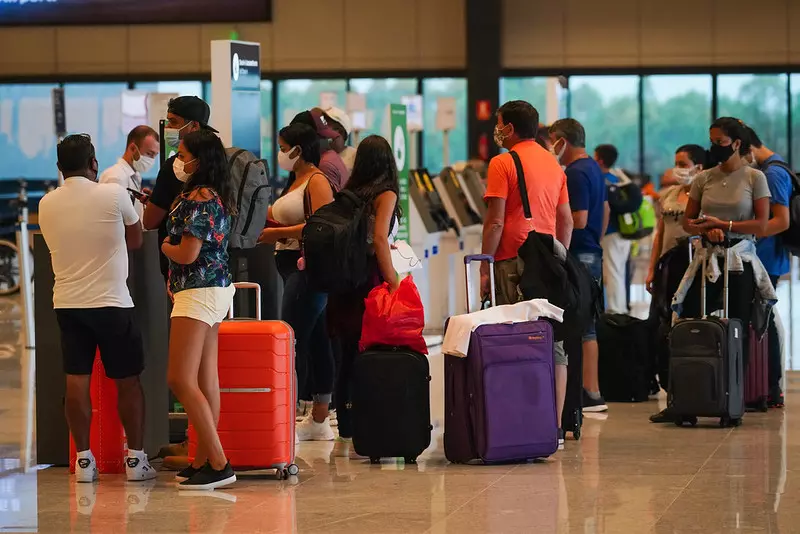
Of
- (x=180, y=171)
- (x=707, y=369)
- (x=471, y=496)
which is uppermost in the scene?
(x=180, y=171)

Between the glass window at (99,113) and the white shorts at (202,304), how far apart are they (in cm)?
1945

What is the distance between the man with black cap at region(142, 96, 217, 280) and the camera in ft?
17.7

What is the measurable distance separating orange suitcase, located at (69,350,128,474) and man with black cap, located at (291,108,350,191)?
1609 mm

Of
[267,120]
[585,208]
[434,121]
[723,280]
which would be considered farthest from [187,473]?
[267,120]

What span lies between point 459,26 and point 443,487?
1871cm

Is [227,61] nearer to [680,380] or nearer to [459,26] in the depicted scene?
[680,380]

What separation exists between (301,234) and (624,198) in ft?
18.6

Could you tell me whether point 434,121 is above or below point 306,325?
above

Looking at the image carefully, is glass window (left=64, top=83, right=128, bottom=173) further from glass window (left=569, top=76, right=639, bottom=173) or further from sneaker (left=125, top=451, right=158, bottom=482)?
sneaker (left=125, top=451, right=158, bottom=482)

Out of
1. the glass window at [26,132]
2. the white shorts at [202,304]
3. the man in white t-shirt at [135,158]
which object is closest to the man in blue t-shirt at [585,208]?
the man in white t-shirt at [135,158]

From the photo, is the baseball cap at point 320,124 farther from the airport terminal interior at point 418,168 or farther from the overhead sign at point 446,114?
the overhead sign at point 446,114

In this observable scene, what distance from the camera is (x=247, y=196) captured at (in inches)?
238

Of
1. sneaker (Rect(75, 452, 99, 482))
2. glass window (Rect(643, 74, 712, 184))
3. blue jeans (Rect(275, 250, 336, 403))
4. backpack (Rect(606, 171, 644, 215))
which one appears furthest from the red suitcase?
glass window (Rect(643, 74, 712, 184))

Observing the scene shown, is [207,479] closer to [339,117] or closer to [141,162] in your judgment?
[141,162]
